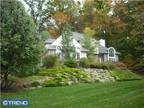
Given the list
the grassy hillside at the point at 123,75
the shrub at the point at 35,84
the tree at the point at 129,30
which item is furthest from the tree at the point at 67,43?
the shrub at the point at 35,84

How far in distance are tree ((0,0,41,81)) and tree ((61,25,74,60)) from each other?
16.0 metres

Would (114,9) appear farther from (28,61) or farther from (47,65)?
(47,65)

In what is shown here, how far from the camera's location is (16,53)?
67.7 feet

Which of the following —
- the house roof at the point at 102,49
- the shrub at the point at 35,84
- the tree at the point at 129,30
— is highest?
the tree at the point at 129,30

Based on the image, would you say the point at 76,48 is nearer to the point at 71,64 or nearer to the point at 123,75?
the point at 71,64

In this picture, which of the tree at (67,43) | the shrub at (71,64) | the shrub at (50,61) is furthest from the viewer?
the tree at (67,43)

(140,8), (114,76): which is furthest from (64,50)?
(140,8)

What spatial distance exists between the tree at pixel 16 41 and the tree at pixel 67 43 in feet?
52.5

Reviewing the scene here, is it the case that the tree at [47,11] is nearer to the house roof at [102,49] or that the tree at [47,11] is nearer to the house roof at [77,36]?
the house roof at [77,36]

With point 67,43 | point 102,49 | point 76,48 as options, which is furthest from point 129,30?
point 67,43

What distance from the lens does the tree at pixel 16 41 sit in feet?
65.7

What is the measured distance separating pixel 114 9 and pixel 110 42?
250 inches

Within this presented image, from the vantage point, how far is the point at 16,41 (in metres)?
20.1

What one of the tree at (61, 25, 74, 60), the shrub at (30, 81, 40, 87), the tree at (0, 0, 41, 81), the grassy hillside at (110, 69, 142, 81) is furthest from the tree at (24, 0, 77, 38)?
the tree at (0, 0, 41, 81)
